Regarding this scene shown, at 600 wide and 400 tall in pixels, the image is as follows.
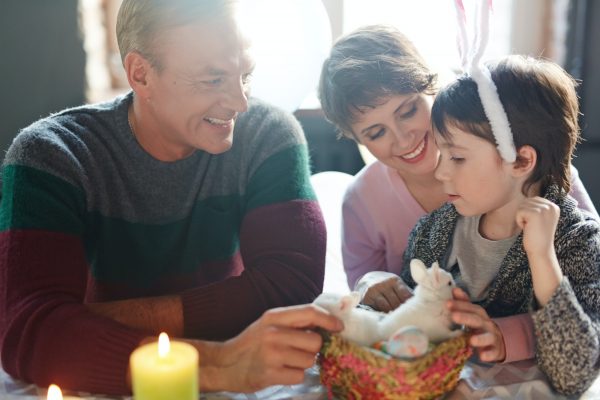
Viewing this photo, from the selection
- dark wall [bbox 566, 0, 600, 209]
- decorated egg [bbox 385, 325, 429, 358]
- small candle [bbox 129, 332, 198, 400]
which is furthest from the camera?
dark wall [bbox 566, 0, 600, 209]

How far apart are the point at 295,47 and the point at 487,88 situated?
3.78 ft

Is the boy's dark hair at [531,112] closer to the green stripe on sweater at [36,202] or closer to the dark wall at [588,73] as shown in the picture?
the green stripe on sweater at [36,202]

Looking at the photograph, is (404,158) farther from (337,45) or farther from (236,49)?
(236,49)

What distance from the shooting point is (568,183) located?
4.00 ft

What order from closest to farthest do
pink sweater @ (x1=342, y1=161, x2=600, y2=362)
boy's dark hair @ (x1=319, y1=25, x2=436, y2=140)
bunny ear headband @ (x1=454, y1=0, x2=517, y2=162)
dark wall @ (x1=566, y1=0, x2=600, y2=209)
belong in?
bunny ear headband @ (x1=454, y1=0, x2=517, y2=162), boy's dark hair @ (x1=319, y1=25, x2=436, y2=140), pink sweater @ (x1=342, y1=161, x2=600, y2=362), dark wall @ (x1=566, y1=0, x2=600, y2=209)

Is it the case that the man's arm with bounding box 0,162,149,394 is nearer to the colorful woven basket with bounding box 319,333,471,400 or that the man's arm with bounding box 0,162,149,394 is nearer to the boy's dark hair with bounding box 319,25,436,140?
the colorful woven basket with bounding box 319,333,471,400

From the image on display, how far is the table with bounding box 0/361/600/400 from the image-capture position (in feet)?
3.40

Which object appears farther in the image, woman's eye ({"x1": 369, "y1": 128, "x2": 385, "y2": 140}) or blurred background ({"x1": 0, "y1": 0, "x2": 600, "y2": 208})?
blurred background ({"x1": 0, "y1": 0, "x2": 600, "y2": 208})

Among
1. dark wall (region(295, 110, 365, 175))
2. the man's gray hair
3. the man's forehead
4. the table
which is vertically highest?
the man's gray hair

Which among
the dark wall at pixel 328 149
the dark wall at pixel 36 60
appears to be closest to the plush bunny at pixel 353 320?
the dark wall at pixel 36 60

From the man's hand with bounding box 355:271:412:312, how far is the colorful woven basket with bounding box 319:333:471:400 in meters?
0.28

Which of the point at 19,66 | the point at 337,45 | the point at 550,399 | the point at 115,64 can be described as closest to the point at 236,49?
the point at 337,45

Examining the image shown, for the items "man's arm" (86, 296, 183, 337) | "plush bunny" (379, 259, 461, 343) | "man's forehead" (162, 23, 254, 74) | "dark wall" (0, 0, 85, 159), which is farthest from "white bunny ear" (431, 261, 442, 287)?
"dark wall" (0, 0, 85, 159)

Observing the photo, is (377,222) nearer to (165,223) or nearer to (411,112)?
(411,112)
